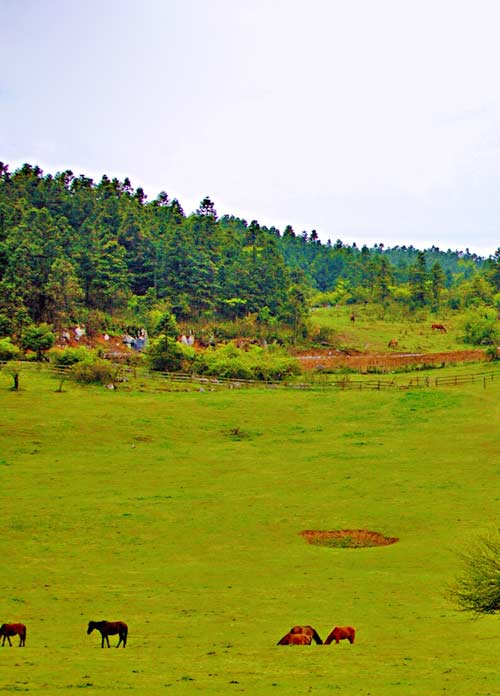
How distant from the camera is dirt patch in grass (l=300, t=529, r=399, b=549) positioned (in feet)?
122

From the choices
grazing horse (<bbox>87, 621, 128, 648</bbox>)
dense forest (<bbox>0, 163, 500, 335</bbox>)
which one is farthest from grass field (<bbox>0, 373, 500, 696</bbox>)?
dense forest (<bbox>0, 163, 500, 335</bbox>)

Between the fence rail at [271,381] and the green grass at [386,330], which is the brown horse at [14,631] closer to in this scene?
the fence rail at [271,381]

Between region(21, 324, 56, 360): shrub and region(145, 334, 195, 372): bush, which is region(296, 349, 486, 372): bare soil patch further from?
region(21, 324, 56, 360): shrub

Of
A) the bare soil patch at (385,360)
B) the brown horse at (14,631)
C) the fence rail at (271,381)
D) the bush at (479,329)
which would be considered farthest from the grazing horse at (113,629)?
the bush at (479,329)

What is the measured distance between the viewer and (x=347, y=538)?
37.9 meters

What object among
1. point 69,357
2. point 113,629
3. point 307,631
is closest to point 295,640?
point 307,631

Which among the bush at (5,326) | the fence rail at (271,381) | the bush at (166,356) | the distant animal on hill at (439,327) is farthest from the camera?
the distant animal on hill at (439,327)

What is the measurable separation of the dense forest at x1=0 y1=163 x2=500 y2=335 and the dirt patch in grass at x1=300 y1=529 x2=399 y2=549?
62952 mm

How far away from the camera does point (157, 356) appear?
290 feet

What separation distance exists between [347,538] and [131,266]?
97609 millimetres

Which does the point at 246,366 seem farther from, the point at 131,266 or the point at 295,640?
the point at 295,640

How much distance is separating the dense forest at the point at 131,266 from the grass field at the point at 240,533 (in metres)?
30.9

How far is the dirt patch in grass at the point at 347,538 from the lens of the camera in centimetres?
3709

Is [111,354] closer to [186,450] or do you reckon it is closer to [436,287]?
[186,450]
